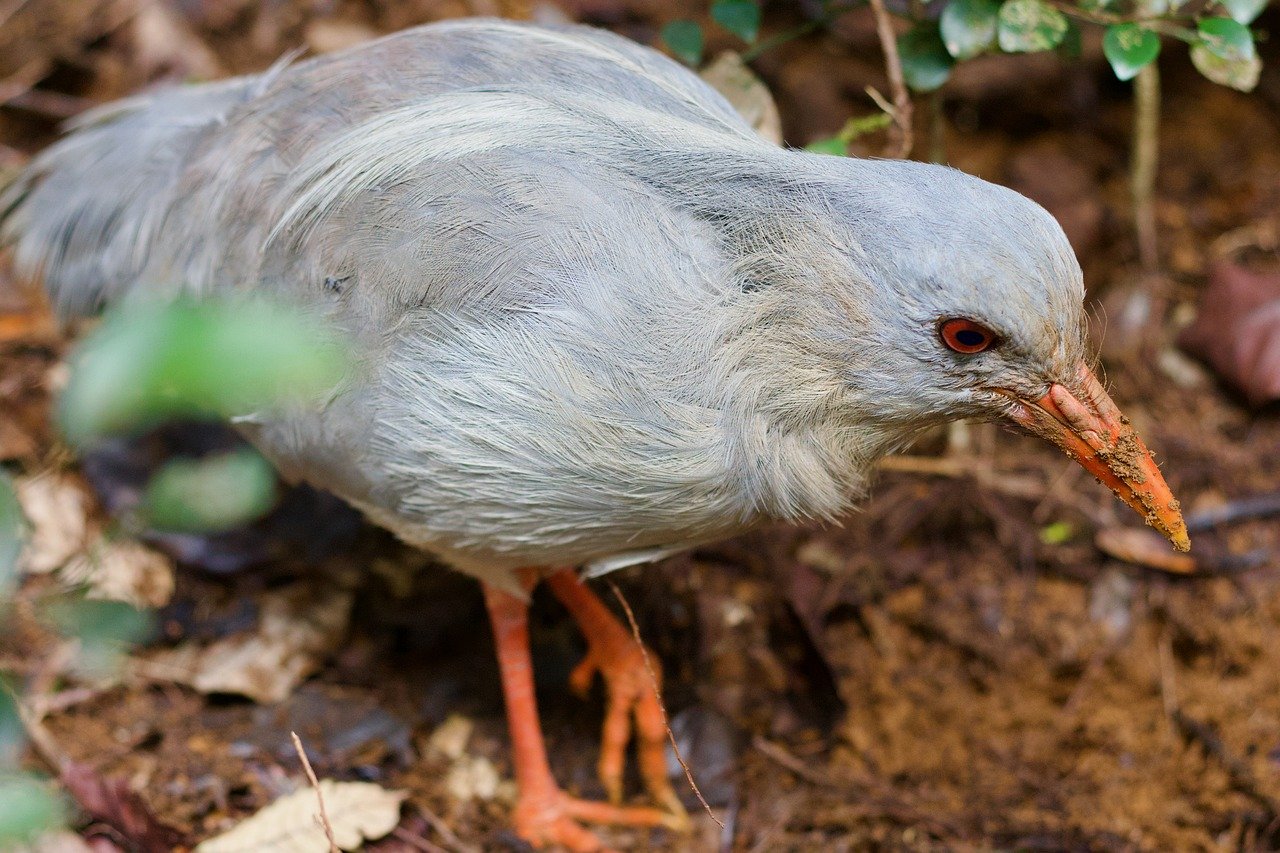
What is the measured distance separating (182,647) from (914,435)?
6.79ft

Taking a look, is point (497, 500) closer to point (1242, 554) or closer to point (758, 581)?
point (758, 581)

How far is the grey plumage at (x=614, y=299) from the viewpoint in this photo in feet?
7.20

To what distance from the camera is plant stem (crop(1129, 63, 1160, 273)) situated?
3.68m

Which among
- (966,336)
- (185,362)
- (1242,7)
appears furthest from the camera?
(1242,7)

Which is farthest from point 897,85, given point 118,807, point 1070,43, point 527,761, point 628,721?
point 118,807

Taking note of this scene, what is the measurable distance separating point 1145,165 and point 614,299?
237 cm

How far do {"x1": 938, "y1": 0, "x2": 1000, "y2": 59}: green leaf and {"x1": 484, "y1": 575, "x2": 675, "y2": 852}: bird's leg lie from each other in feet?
5.52

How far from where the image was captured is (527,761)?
3072 mm

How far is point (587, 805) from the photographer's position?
3.13 metres

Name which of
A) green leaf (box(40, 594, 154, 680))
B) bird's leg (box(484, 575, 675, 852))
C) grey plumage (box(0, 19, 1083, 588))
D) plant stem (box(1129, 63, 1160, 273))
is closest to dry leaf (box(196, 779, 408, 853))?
bird's leg (box(484, 575, 675, 852))

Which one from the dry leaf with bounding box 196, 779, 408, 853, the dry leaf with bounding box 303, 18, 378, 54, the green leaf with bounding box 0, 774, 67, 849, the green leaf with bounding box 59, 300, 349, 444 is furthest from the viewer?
the dry leaf with bounding box 303, 18, 378, 54

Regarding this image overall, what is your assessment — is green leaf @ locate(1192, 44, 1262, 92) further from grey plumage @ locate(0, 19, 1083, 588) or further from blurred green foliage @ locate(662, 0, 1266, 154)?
grey plumage @ locate(0, 19, 1083, 588)

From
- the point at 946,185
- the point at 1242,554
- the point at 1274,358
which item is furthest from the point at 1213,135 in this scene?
the point at 946,185

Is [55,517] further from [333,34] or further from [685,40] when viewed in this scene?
[685,40]
